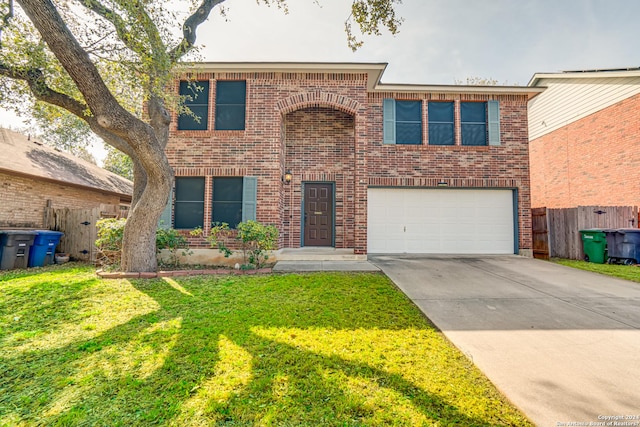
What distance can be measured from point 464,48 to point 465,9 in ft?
7.21

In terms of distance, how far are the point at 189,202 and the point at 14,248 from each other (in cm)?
453

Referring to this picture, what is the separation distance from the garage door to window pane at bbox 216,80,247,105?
520cm

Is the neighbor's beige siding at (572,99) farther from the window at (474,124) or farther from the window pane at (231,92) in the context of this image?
the window pane at (231,92)

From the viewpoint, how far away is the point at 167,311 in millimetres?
4031

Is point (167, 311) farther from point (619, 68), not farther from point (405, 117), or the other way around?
point (619, 68)

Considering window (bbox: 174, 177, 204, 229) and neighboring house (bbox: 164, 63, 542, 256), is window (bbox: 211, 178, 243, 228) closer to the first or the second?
window (bbox: 174, 177, 204, 229)

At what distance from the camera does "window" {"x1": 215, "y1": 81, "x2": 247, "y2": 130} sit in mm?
8156

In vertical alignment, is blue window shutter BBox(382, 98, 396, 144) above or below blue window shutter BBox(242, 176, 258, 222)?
above

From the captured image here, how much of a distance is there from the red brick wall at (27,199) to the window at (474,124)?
14.9 metres

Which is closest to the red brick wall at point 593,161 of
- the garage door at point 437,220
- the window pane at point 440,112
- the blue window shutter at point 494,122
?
the garage door at point 437,220

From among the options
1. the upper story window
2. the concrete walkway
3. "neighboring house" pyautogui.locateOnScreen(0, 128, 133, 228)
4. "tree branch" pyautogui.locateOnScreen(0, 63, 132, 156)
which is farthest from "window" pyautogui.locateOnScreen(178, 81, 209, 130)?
the upper story window

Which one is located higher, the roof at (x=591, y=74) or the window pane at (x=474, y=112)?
the roof at (x=591, y=74)

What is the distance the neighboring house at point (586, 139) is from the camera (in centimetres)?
976

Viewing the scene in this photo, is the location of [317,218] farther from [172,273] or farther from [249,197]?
[172,273]
